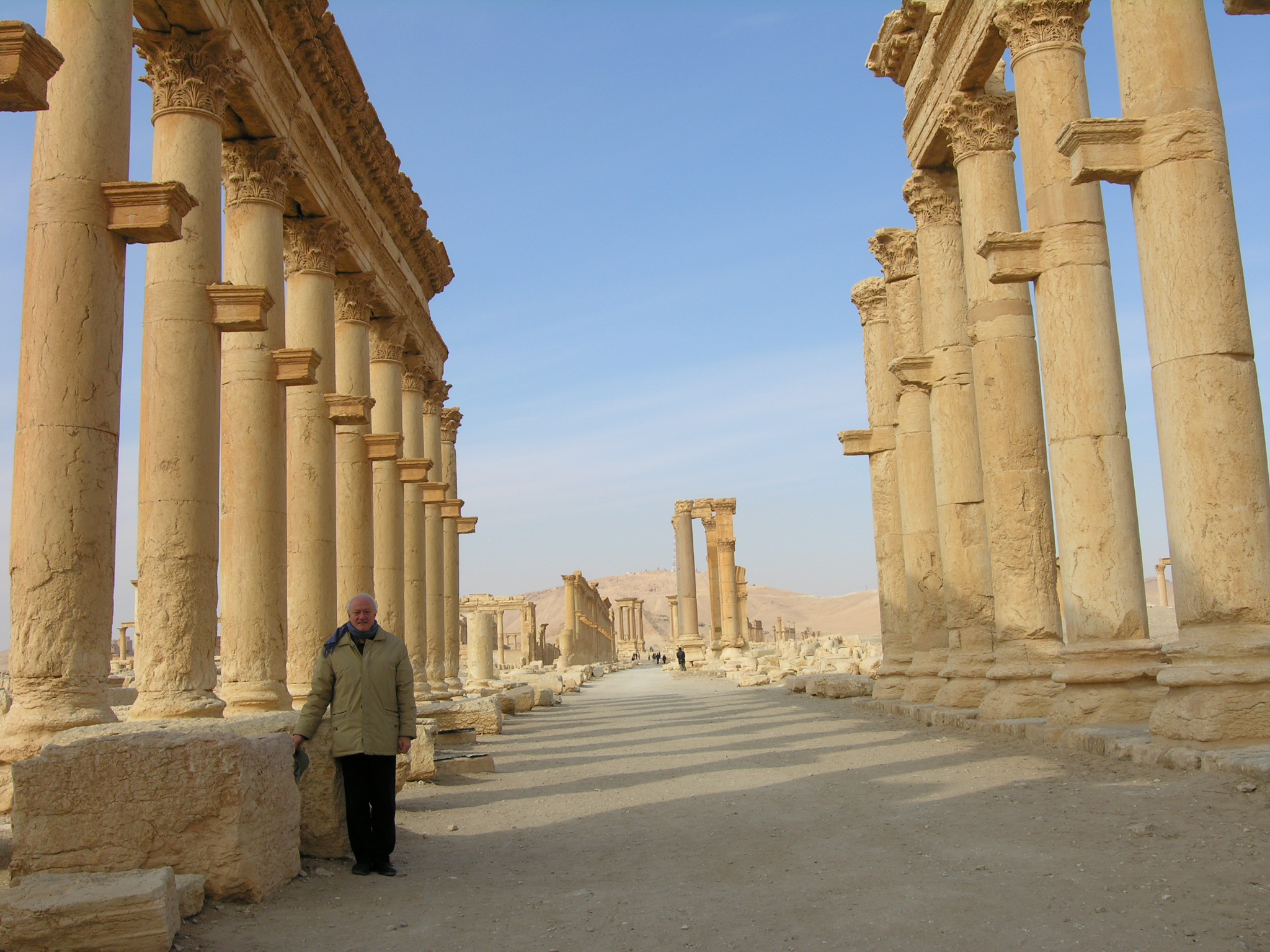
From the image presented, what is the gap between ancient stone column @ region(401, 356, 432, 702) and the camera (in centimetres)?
2138

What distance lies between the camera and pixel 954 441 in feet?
51.5

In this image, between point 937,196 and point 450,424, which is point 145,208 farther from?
point 450,424

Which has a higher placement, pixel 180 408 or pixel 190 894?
pixel 180 408

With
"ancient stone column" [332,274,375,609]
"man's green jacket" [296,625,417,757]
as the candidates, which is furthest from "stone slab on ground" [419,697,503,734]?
"man's green jacket" [296,625,417,757]

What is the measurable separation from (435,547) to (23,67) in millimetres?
19570

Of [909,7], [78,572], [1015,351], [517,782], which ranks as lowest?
[517,782]

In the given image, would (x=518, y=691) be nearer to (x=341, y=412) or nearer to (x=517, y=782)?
(x=341, y=412)

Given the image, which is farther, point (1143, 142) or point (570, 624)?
point (570, 624)

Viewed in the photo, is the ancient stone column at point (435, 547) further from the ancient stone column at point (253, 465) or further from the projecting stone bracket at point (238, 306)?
the projecting stone bracket at point (238, 306)

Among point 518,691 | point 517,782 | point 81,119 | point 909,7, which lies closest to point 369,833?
point 517,782

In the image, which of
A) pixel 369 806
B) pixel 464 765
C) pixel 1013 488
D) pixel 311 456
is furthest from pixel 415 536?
pixel 369 806

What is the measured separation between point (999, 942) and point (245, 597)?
10.2m

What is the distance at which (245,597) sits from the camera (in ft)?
41.9

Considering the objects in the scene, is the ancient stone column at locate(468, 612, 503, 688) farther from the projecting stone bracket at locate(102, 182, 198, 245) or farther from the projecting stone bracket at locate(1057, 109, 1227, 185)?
the projecting stone bracket at locate(1057, 109, 1227, 185)
